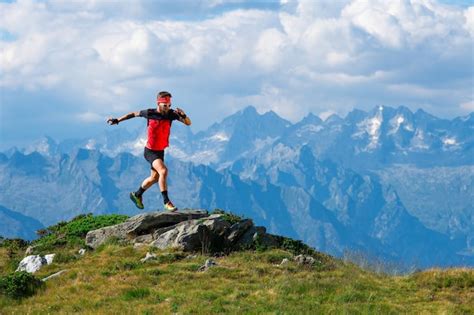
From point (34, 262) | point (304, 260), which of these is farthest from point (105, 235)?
point (304, 260)

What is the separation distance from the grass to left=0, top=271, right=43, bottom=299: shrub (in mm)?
308

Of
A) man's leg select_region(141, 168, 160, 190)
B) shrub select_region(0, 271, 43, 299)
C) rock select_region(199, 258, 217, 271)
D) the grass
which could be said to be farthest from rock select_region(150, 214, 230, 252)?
shrub select_region(0, 271, 43, 299)

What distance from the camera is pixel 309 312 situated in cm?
1555

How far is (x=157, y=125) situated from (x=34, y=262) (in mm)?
6433

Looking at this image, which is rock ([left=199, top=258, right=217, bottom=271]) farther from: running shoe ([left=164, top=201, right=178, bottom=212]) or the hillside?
running shoe ([left=164, top=201, right=178, bottom=212])

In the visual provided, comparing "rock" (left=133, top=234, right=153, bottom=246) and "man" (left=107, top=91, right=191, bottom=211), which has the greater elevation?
"man" (left=107, top=91, right=191, bottom=211)

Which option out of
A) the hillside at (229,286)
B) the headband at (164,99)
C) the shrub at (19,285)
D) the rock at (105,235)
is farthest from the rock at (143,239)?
the shrub at (19,285)

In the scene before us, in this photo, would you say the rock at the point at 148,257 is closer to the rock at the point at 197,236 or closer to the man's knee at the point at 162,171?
the rock at the point at 197,236

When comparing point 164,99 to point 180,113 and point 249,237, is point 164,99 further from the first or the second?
point 249,237

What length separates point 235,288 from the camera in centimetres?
1780

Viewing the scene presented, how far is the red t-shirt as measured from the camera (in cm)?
2406

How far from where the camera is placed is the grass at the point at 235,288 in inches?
645

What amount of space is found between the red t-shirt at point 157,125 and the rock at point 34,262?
535 centimetres

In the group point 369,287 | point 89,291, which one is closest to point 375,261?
point 369,287
